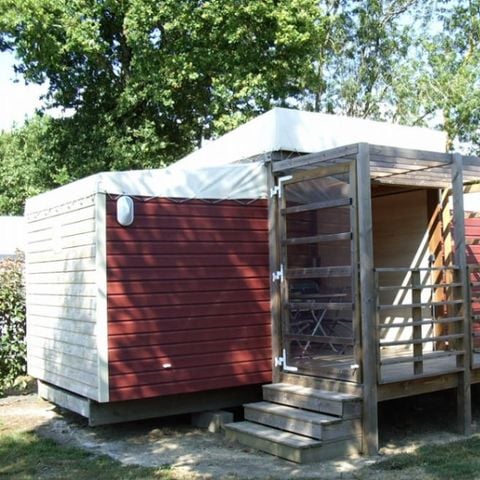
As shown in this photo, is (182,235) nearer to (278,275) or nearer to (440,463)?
(278,275)

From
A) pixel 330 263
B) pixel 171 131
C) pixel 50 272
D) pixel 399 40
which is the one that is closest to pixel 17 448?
pixel 50 272

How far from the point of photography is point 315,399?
5.45 m

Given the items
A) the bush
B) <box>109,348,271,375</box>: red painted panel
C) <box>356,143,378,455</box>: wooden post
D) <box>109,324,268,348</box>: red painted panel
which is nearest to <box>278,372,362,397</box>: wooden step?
<box>356,143,378,455</box>: wooden post

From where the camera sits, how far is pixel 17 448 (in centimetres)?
563

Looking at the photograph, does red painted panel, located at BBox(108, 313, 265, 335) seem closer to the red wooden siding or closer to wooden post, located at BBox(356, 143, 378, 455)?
the red wooden siding

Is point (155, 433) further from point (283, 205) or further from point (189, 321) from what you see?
point (283, 205)

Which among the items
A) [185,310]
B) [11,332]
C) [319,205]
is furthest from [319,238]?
[11,332]

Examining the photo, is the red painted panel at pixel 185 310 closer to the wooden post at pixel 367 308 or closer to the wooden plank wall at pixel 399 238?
the wooden post at pixel 367 308

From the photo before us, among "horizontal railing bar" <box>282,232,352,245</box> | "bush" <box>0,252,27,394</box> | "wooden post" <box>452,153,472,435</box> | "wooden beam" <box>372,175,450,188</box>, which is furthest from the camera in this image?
"bush" <box>0,252,27,394</box>

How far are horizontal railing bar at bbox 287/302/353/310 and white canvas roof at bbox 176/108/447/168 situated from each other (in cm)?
158

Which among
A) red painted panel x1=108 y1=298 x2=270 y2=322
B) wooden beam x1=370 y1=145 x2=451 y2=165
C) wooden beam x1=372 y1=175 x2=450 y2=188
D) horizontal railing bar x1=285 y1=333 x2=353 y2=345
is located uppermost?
wooden beam x1=370 y1=145 x2=451 y2=165

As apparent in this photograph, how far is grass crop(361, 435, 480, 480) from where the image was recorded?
457 cm

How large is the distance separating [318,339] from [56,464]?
2.47 metres

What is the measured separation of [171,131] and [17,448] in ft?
40.3
